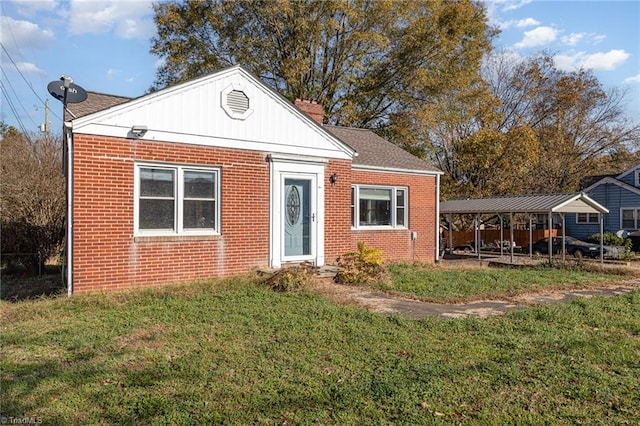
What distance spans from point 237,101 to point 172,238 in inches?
134

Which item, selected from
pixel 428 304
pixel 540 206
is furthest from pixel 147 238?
pixel 540 206

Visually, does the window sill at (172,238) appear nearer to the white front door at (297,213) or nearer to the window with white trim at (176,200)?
the window with white trim at (176,200)

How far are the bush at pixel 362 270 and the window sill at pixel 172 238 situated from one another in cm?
293

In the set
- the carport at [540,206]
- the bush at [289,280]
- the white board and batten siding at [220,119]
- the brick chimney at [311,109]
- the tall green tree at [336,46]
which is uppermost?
the tall green tree at [336,46]

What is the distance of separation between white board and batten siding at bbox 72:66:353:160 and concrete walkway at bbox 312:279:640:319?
3.62 metres

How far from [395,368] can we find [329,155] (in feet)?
25.6

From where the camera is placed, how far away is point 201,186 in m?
9.89

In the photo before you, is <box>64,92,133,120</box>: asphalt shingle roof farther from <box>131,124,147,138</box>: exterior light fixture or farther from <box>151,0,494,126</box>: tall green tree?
<box>151,0,494,126</box>: tall green tree

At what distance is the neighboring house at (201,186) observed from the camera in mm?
8531

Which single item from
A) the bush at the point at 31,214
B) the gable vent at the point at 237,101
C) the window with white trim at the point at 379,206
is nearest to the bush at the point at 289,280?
the gable vent at the point at 237,101

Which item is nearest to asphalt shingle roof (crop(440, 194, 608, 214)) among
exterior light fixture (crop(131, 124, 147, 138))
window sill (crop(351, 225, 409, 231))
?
window sill (crop(351, 225, 409, 231))

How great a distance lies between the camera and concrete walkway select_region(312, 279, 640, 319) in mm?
7469

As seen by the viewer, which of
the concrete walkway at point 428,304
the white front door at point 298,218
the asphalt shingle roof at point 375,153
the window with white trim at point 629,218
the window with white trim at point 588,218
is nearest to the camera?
the concrete walkway at point 428,304

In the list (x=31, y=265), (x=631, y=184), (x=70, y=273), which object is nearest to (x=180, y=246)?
(x=70, y=273)
